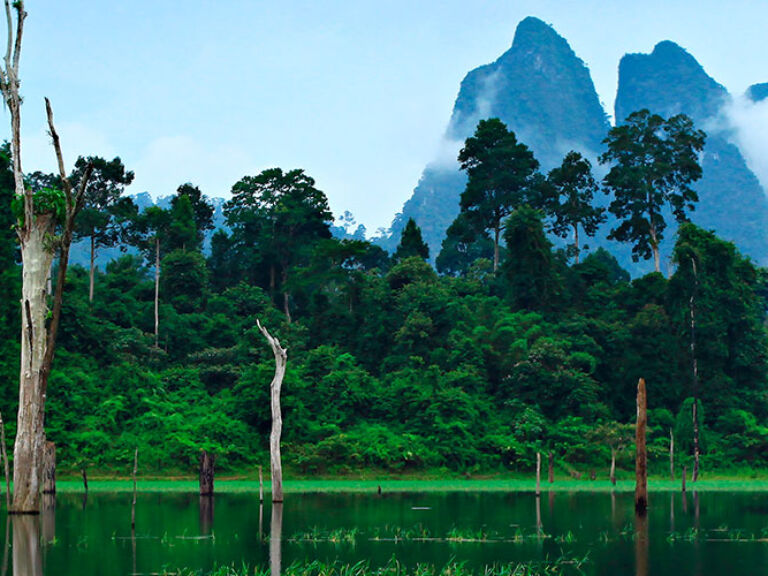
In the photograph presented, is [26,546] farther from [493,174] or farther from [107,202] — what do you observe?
[493,174]

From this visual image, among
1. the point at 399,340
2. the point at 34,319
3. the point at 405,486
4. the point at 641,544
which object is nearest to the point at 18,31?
the point at 34,319

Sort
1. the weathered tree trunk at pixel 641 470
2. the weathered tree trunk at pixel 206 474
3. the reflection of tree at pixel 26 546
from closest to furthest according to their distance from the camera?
the reflection of tree at pixel 26 546 → the weathered tree trunk at pixel 641 470 → the weathered tree trunk at pixel 206 474

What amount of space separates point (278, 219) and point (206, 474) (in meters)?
46.8

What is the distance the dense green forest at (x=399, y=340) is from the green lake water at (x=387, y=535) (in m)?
17.6

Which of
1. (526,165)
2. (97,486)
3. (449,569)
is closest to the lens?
(449,569)

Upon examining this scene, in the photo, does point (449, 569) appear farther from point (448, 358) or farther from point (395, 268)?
point (395, 268)

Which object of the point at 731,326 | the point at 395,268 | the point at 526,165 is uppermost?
the point at 526,165

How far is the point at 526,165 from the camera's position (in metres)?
90.4

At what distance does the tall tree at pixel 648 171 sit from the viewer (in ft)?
285

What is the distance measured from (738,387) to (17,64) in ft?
190

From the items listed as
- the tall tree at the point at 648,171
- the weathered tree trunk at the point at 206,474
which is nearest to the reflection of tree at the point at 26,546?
the weathered tree trunk at the point at 206,474

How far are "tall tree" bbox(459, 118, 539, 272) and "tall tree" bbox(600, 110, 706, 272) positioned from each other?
736 cm

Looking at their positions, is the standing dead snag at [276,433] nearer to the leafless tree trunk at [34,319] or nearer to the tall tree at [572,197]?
the leafless tree trunk at [34,319]

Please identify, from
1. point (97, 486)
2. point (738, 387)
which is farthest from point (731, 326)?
point (97, 486)
